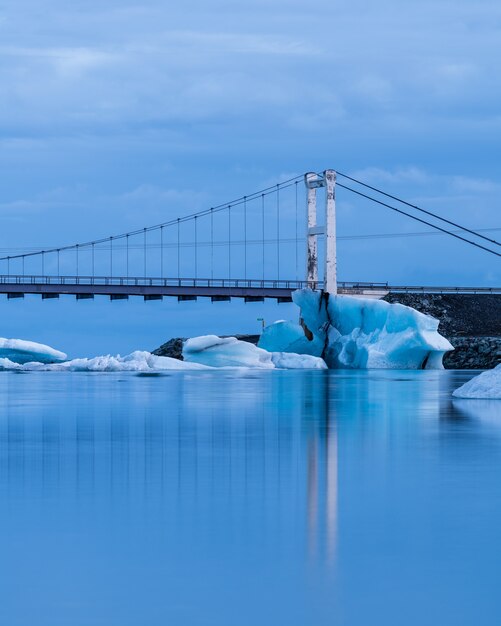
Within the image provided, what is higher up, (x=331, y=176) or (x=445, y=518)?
(x=331, y=176)

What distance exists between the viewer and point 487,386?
19.9 m

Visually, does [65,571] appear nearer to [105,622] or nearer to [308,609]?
[105,622]

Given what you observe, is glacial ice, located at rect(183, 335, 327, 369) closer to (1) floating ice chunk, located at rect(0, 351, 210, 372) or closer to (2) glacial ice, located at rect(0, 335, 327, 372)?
(2) glacial ice, located at rect(0, 335, 327, 372)

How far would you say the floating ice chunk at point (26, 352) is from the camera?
5022cm

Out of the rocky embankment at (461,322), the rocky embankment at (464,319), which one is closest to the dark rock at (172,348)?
the rocky embankment at (461,322)

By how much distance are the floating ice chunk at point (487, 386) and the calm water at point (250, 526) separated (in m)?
5.92

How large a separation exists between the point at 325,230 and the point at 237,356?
853 cm

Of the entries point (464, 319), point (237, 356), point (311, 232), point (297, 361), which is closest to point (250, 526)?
point (297, 361)

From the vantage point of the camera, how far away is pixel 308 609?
444 centimetres

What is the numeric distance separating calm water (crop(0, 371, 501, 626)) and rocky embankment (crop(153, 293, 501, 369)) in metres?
44.1

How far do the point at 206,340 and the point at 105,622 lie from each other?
42711mm

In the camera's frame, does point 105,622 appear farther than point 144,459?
No

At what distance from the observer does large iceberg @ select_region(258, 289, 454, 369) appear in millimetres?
43469

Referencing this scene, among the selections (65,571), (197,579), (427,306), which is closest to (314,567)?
(197,579)
